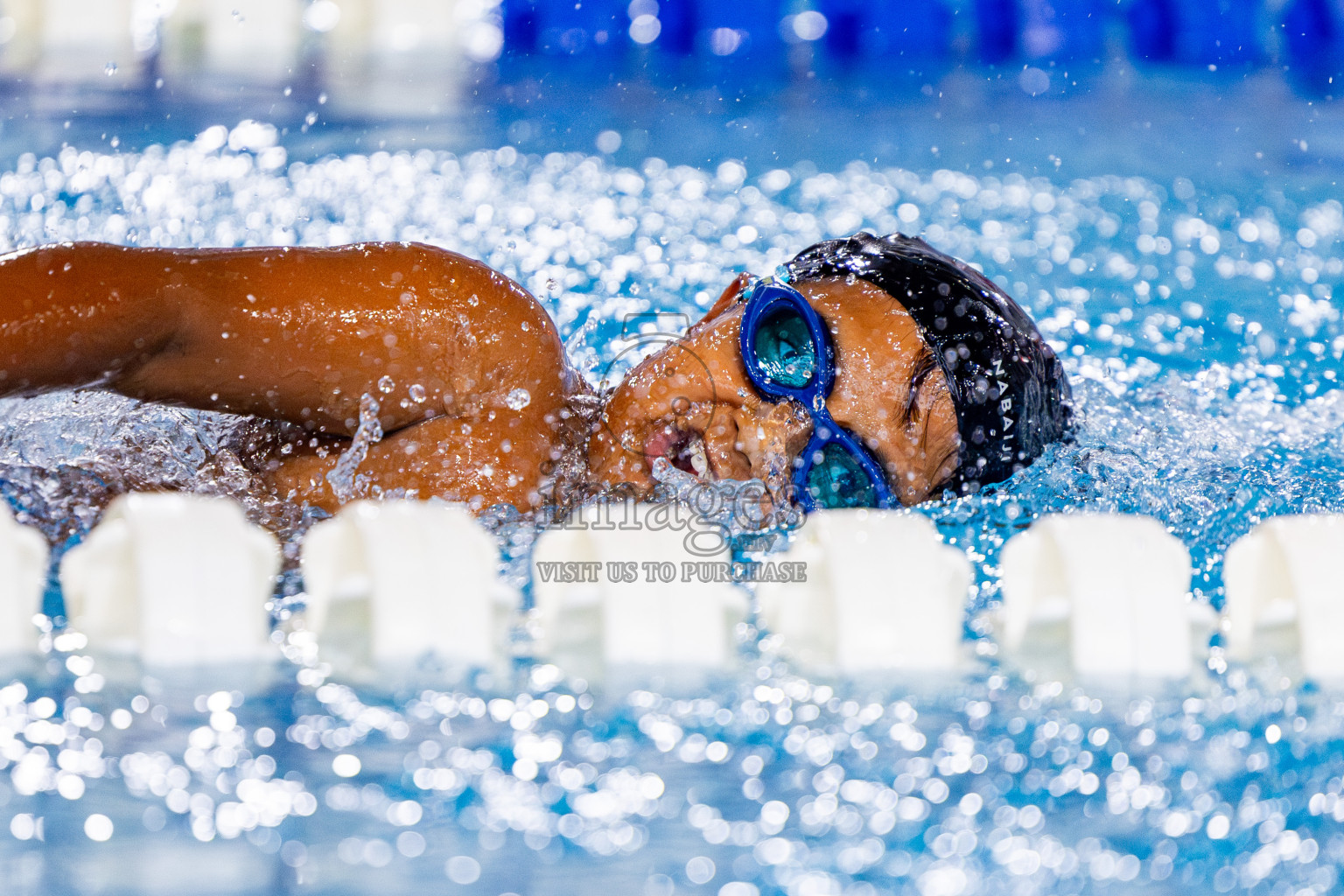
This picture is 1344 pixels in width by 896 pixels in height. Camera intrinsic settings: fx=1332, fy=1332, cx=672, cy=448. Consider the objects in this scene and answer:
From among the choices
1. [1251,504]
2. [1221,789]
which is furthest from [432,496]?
[1251,504]

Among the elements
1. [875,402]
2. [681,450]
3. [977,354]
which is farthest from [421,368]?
[977,354]

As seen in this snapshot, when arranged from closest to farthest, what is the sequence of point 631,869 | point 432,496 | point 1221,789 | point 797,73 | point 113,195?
point 631,869 → point 1221,789 → point 432,496 → point 113,195 → point 797,73

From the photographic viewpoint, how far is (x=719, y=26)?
16.7 feet

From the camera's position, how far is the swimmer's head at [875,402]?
1604mm

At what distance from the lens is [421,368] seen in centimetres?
155

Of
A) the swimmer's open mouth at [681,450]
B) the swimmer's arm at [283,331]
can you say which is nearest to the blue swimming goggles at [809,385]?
the swimmer's open mouth at [681,450]

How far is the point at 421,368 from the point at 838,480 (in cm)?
51

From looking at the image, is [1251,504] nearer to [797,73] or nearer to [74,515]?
[74,515]

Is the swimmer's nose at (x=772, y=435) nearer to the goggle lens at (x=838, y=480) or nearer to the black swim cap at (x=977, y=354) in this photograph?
the goggle lens at (x=838, y=480)

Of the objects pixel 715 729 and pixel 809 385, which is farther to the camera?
pixel 809 385

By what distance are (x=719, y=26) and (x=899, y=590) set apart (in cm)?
438

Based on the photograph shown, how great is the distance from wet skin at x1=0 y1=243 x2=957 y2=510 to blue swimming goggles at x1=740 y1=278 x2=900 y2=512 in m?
0.02

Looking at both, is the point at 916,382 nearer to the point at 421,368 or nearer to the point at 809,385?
the point at 809,385

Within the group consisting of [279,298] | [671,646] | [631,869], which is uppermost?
[279,298]
